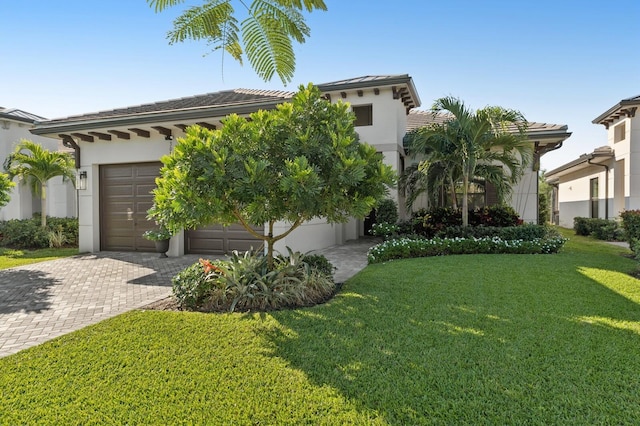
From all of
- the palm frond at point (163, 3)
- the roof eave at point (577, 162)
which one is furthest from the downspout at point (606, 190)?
the palm frond at point (163, 3)

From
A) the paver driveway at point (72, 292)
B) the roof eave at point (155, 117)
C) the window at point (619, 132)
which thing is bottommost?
the paver driveway at point (72, 292)

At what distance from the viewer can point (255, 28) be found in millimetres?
3678

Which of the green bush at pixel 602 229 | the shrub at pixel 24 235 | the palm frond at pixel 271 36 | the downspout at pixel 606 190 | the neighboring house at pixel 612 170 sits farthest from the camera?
the downspout at pixel 606 190

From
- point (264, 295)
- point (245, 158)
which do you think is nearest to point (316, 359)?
point (264, 295)

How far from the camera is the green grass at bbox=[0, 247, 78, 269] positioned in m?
9.94

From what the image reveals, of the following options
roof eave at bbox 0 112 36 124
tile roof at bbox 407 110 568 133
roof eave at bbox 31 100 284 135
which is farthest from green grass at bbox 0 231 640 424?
roof eave at bbox 0 112 36 124

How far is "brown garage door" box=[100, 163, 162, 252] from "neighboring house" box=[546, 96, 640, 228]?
18.2 metres

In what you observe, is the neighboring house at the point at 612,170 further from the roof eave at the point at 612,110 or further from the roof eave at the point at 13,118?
the roof eave at the point at 13,118

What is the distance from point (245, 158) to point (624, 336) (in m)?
5.06

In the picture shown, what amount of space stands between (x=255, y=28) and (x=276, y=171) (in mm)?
1975

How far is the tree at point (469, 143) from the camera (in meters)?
10.4

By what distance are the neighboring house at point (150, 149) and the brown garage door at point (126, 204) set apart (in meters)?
0.03

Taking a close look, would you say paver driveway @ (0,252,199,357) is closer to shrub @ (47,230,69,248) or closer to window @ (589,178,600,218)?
shrub @ (47,230,69,248)

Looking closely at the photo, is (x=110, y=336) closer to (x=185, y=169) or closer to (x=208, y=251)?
(x=185, y=169)
